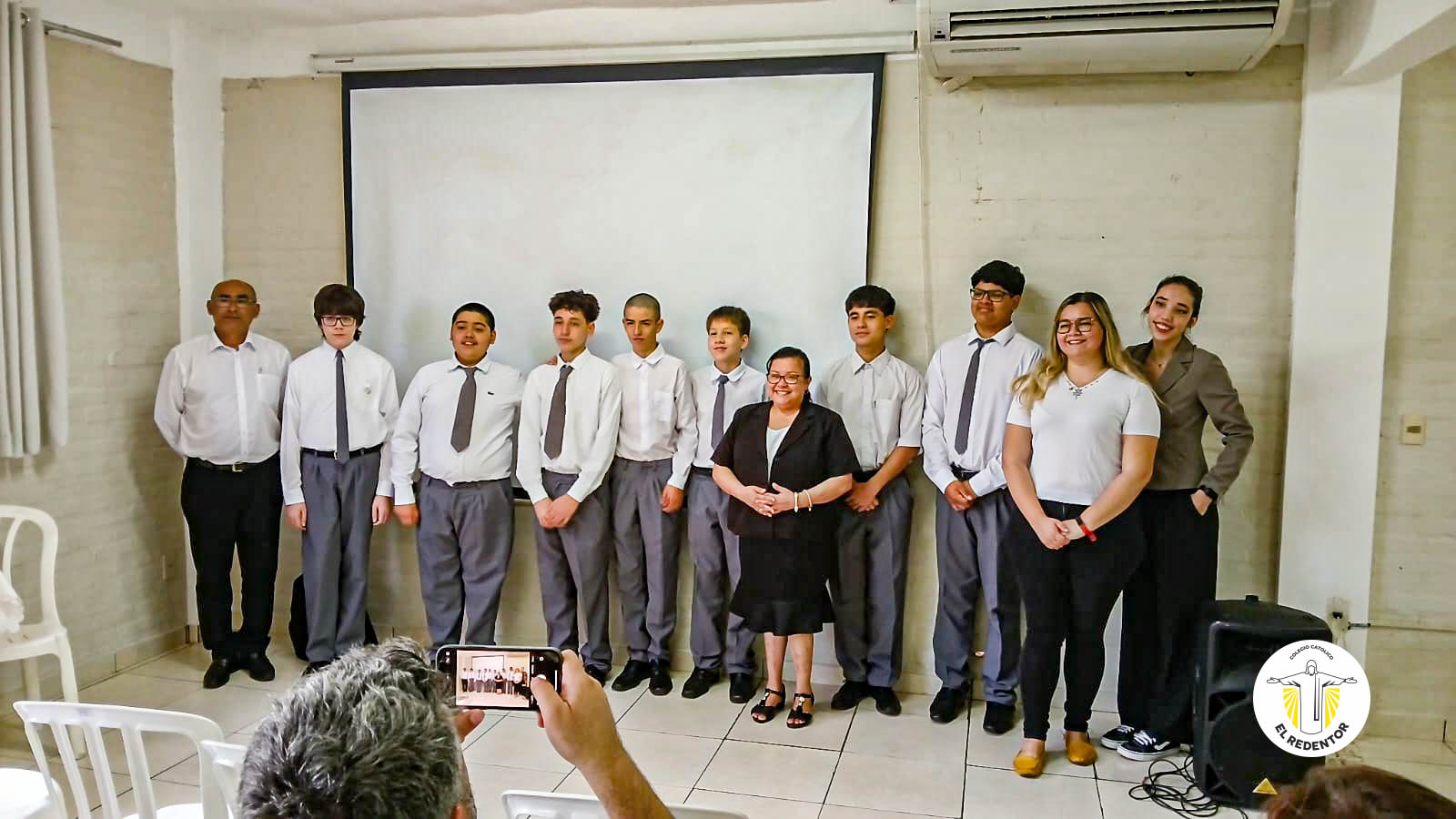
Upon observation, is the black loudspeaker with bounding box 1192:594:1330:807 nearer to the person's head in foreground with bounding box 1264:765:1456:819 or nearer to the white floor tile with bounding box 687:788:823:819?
the white floor tile with bounding box 687:788:823:819

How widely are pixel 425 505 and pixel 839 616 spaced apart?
179cm

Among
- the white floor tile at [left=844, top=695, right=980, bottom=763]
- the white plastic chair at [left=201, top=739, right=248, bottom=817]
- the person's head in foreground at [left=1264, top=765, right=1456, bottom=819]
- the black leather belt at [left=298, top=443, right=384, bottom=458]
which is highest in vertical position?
the person's head in foreground at [left=1264, top=765, right=1456, bottom=819]

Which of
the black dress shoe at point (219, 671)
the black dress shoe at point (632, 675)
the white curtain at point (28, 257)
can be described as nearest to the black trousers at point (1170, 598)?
the black dress shoe at point (632, 675)

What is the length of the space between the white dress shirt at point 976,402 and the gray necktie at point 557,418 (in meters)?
1.47

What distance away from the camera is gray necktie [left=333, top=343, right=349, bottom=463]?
4277 mm

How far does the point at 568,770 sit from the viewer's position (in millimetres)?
3465

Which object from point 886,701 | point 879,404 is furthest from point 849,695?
point 879,404

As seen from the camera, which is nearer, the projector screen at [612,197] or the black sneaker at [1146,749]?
the black sneaker at [1146,749]

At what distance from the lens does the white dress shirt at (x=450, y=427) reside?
169 inches

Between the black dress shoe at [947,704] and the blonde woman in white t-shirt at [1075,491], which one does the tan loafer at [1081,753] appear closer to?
the blonde woman in white t-shirt at [1075,491]

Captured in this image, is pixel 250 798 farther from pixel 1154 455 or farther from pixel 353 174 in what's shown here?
pixel 353 174

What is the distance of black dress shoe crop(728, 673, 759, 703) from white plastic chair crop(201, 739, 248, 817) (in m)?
2.58

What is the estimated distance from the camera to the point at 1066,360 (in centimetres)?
346

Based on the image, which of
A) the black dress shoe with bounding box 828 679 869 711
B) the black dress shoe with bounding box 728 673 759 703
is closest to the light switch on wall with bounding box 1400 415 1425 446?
the black dress shoe with bounding box 828 679 869 711
